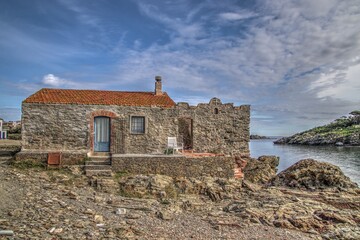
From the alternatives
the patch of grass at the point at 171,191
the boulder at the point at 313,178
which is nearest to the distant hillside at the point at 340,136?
the boulder at the point at 313,178

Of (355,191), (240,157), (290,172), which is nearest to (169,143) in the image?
(240,157)

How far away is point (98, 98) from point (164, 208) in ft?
29.8

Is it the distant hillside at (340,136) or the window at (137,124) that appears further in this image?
the distant hillside at (340,136)

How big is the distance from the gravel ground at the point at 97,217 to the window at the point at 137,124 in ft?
17.5

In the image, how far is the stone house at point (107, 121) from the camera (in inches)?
667

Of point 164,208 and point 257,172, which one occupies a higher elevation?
point 257,172

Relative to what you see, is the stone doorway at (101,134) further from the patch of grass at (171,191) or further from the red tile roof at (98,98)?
the patch of grass at (171,191)

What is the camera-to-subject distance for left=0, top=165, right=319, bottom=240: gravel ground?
845 centimetres

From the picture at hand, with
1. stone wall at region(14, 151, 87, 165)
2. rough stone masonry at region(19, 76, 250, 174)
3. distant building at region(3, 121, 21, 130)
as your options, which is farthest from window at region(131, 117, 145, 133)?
distant building at region(3, 121, 21, 130)

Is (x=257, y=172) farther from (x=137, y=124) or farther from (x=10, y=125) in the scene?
(x=10, y=125)

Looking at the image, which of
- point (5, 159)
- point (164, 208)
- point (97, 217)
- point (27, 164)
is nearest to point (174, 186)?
point (164, 208)

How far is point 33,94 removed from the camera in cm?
1780

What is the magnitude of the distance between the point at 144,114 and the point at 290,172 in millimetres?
10730

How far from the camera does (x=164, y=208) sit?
12336 mm
